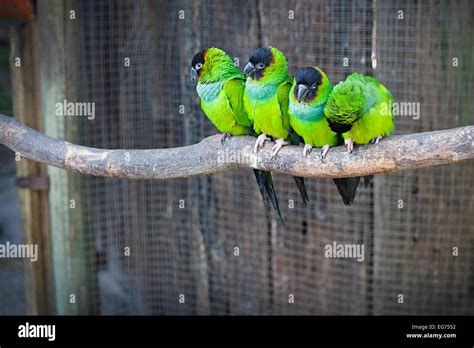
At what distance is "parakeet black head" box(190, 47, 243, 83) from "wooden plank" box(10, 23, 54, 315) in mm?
1294

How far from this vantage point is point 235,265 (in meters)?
4.33

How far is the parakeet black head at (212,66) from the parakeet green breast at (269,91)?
0.60 feet

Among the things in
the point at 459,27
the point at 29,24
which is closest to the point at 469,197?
the point at 459,27

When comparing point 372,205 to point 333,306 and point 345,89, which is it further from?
point 345,89

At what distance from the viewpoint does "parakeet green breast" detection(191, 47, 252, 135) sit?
3459 millimetres

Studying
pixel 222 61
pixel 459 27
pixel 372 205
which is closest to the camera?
pixel 222 61

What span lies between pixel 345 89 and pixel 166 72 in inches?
63.0

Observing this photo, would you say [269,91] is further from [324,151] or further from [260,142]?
[324,151]

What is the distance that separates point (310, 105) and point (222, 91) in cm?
53

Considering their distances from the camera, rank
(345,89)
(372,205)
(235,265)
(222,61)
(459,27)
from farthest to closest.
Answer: (235,265) < (372,205) < (459,27) < (222,61) < (345,89)

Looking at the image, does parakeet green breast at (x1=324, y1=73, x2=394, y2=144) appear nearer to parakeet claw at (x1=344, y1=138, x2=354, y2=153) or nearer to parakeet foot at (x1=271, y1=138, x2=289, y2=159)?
parakeet claw at (x1=344, y1=138, x2=354, y2=153)

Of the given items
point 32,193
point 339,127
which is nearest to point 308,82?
point 339,127

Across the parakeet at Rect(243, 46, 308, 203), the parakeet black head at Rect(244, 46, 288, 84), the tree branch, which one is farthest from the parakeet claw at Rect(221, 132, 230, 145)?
the parakeet black head at Rect(244, 46, 288, 84)

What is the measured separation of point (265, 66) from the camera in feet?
10.8
